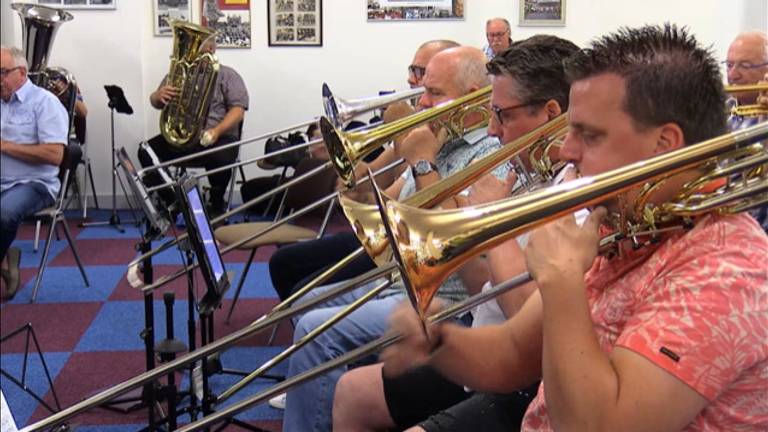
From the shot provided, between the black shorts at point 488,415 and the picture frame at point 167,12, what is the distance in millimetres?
5374

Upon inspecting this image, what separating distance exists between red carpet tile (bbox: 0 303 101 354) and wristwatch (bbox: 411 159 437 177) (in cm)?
189

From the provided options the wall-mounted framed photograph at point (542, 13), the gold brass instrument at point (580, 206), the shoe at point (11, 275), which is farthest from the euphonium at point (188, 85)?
the gold brass instrument at point (580, 206)

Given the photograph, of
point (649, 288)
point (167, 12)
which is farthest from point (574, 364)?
point (167, 12)

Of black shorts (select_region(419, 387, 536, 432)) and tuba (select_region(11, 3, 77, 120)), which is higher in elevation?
tuba (select_region(11, 3, 77, 120))

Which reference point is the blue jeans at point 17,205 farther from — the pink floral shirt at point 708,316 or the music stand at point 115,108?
the pink floral shirt at point 708,316

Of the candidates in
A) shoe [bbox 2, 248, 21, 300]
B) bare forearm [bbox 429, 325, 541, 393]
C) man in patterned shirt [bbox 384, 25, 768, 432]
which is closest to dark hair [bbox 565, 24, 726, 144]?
man in patterned shirt [bbox 384, 25, 768, 432]

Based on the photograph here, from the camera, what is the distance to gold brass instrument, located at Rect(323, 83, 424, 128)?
116 inches

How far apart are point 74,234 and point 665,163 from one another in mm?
5133

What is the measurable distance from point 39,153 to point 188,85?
1470 mm

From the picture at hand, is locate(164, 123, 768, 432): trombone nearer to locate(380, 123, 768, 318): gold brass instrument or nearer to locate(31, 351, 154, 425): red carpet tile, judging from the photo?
locate(380, 123, 768, 318): gold brass instrument

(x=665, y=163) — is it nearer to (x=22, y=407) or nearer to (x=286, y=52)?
(x=22, y=407)

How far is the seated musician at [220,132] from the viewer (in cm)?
564

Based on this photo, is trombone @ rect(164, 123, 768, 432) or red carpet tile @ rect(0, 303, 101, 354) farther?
A: red carpet tile @ rect(0, 303, 101, 354)

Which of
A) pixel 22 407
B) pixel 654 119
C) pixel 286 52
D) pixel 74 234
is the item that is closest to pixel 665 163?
pixel 654 119
